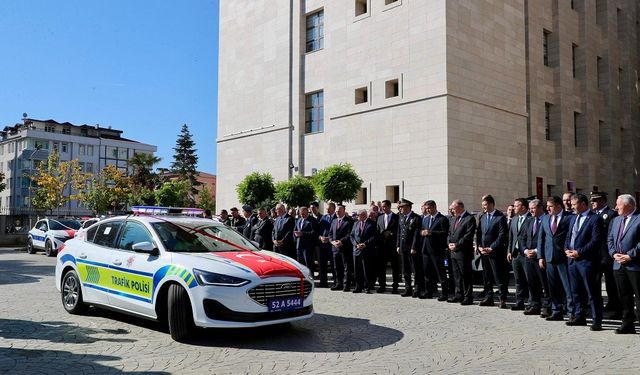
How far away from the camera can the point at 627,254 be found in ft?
24.7

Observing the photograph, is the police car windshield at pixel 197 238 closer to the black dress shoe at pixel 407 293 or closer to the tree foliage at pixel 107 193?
the black dress shoe at pixel 407 293

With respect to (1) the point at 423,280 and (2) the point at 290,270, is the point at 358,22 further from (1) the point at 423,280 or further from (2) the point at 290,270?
(2) the point at 290,270

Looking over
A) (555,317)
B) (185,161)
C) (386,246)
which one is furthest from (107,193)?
(555,317)

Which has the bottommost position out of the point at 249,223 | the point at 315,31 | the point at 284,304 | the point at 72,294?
the point at 72,294

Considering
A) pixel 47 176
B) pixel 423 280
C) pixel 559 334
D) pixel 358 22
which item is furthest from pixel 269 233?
pixel 47 176

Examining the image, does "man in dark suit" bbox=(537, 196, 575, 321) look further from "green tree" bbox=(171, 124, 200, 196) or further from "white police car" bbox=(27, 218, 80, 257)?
"green tree" bbox=(171, 124, 200, 196)

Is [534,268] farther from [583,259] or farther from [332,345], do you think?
[332,345]

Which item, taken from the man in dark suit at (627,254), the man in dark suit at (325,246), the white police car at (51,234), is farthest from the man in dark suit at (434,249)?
the white police car at (51,234)

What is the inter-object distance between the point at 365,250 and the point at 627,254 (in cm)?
567

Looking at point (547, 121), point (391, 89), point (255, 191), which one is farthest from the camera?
point (547, 121)

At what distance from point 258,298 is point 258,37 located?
29884 mm

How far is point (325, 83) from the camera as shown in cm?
3048

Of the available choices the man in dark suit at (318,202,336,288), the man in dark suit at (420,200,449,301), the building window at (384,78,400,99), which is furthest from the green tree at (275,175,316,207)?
the man in dark suit at (420,200,449,301)

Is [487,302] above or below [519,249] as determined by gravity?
below
